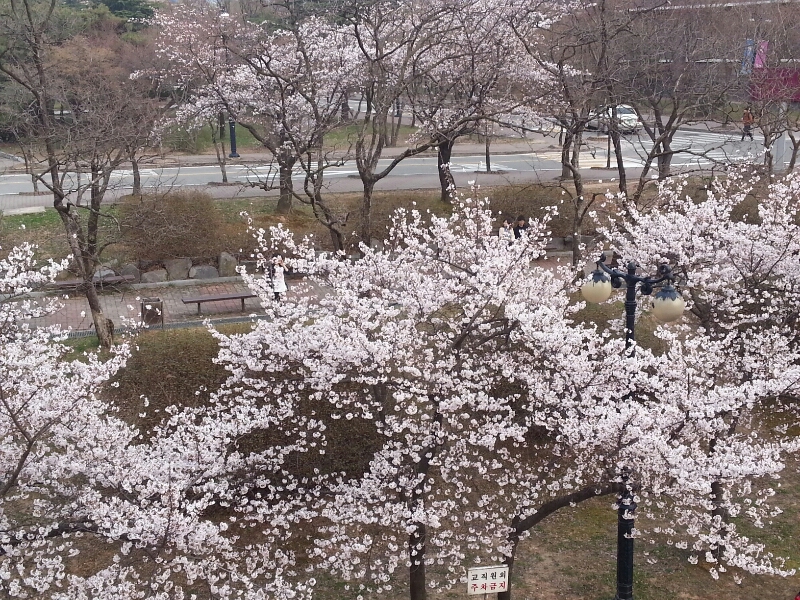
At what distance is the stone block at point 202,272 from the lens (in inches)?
646

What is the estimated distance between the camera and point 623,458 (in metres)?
7.17

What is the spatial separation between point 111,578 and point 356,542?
246 cm

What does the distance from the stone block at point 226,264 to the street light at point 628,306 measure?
10.3m

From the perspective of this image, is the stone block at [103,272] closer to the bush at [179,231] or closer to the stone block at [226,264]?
the bush at [179,231]

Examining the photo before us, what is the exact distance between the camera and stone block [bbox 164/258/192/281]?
16375mm

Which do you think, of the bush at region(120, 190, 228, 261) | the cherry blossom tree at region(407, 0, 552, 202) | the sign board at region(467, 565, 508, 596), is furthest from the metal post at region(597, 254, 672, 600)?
the bush at region(120, 190, 228, 261)

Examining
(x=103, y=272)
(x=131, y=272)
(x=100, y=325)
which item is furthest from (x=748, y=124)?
(x=100, y=325)

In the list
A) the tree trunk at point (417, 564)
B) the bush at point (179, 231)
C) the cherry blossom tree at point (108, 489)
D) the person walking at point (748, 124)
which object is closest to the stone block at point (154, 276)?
the bush at point (179, 231)

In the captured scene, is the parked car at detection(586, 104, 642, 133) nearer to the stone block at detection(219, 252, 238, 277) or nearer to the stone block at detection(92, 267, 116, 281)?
the stone block at detection(219, 252, 238, 277)

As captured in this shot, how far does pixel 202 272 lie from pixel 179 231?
3.68ft

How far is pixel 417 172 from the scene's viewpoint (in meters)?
26.0

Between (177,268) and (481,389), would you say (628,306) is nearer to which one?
(481,389)

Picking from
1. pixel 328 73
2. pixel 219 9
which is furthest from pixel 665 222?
pixel 219 9

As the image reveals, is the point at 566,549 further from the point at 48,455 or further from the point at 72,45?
the point at 72,45
